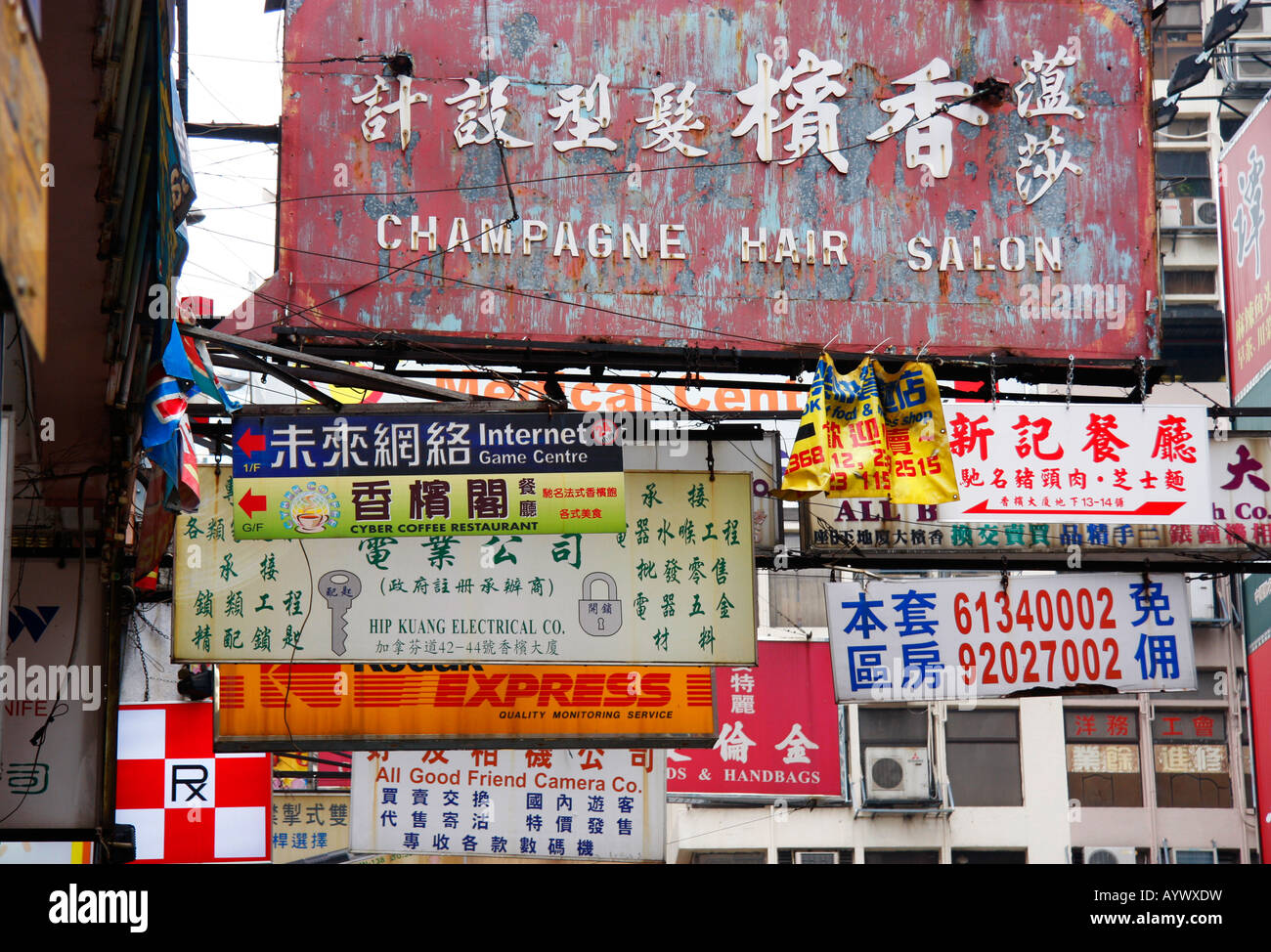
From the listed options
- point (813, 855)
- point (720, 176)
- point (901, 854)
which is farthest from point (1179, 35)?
point (720, 176)

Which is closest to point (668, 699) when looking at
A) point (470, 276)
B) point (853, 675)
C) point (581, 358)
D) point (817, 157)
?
point (853, 675)

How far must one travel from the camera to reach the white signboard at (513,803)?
1231 cm

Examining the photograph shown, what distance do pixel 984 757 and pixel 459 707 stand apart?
1876 cm

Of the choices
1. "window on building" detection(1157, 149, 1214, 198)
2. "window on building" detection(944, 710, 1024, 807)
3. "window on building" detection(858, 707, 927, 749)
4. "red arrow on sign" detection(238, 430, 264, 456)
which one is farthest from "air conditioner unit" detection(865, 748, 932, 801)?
"red arrow on sign" detection(238, 430, 264, 456)

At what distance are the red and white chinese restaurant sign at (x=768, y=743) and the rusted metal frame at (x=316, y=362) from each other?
575cm

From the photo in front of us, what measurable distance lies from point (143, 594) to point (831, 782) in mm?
6533

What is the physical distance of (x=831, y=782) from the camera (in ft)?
47.0

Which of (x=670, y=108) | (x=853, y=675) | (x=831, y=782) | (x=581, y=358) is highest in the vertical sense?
(x=670, y=108)

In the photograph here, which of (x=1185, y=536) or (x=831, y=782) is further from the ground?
(x=1185, y=536)

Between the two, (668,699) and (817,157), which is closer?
(668,699)

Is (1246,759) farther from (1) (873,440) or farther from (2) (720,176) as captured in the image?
(2) (720,176)

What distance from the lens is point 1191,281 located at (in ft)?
115
